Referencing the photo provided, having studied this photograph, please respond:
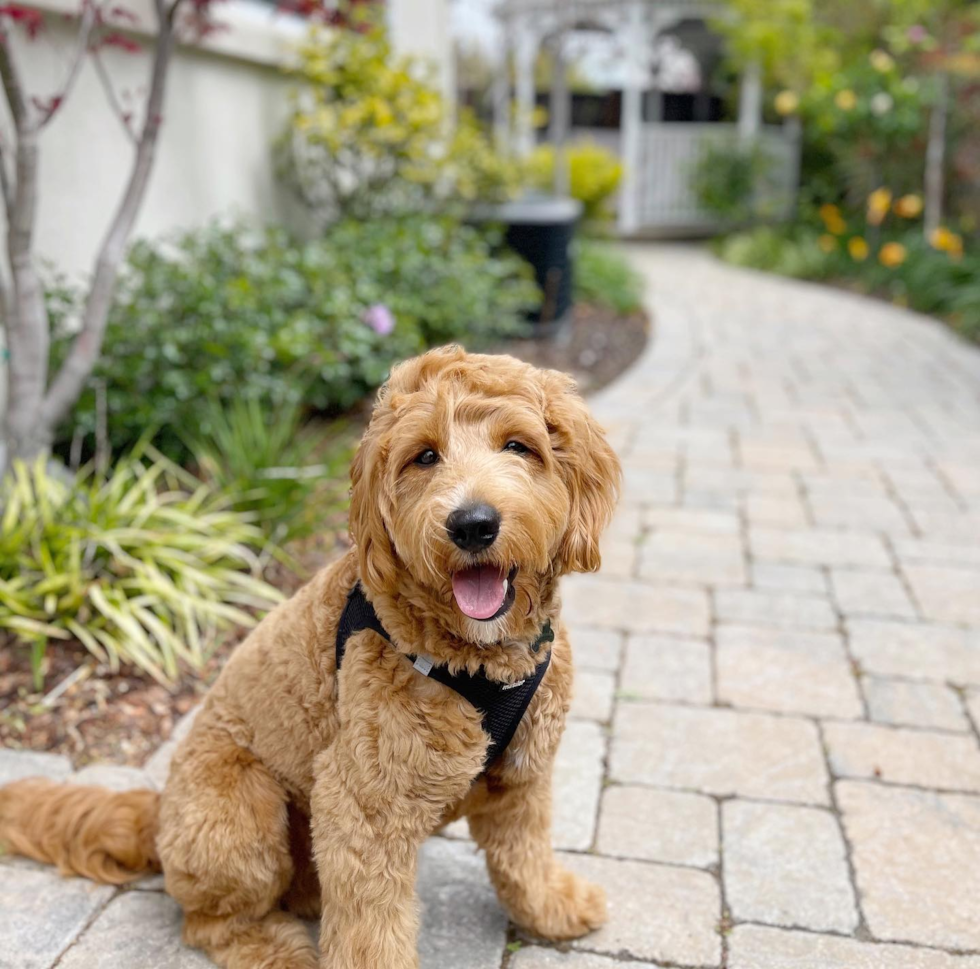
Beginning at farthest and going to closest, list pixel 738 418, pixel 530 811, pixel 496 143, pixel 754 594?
pixel 496 143 → pixel 738 418 → pixel 754 594 → pixel 530 811

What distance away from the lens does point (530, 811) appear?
2293mm

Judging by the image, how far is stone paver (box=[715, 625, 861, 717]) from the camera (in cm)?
349

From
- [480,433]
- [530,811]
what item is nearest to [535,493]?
[480,433]

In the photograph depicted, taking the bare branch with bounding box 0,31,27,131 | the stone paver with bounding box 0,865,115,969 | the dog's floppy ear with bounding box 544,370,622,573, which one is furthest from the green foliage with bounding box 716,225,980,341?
the stone paver with bounding box 0,865,115,969

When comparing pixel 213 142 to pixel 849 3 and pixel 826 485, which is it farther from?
pixel 849 3

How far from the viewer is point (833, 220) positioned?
520 inches

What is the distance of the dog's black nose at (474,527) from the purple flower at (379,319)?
3.72 metres

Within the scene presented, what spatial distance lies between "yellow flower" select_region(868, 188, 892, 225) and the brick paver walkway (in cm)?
601

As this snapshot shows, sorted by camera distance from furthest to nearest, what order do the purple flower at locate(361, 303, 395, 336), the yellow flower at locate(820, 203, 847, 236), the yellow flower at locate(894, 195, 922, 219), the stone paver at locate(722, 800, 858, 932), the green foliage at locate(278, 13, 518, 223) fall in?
the yellow flower at locate(820, 203, 847, 236) → the yellow flower at locate(894, 195, 922, 219) → the green foliage at locate(278, 13, 518, 223) → the purple flower at locate(361, 303, 395, 336) → the stone paver at locate(722, 800, 858, 932)

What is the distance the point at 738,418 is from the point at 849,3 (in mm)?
9619

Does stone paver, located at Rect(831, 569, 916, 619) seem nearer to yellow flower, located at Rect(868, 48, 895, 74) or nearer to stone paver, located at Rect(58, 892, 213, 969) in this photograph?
stone paver, located at Rect(58, 892, 213, 969)

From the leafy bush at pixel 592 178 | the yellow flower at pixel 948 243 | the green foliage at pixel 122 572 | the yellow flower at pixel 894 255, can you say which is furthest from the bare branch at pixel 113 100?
the leafy bush at pixel 592 178

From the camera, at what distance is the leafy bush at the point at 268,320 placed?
4.60m

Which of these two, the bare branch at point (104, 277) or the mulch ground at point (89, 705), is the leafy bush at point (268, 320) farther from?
the mulch ground at point (89, 705)
